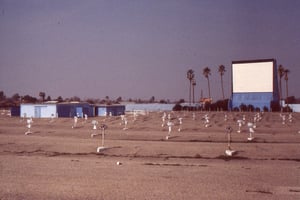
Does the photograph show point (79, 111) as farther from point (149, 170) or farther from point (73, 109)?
point (149, 170)

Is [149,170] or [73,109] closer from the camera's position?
[149,170]

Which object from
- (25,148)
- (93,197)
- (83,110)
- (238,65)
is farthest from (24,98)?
(93,197)

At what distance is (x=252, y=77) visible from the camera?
67.6 m

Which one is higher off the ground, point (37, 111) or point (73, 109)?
point (73, 109)

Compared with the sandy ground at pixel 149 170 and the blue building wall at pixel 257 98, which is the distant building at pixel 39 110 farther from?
the blue building wall at pixel 257 98

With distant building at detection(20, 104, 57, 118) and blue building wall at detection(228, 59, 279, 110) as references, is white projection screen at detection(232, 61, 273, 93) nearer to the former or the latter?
blue building wall at detection(228, 59, 279, 110)

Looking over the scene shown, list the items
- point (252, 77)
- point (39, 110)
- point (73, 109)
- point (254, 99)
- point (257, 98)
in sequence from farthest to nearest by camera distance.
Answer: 1. point (252, 77)
2. point (254, 99)
3. point (257, 98)
4. point (73, 109)
5. point (39, 110)

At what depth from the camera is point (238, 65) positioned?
68.8 meters

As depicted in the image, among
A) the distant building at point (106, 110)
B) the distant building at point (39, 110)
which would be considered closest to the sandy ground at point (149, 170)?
the distant building at point (39, 110)

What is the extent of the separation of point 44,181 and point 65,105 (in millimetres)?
41722

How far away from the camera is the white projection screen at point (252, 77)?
65.9 meters

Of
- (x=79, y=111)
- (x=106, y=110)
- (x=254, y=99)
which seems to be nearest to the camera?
(x=79, y=111)

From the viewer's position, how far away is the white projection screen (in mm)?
65938

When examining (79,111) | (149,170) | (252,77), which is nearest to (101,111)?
(79,111)
